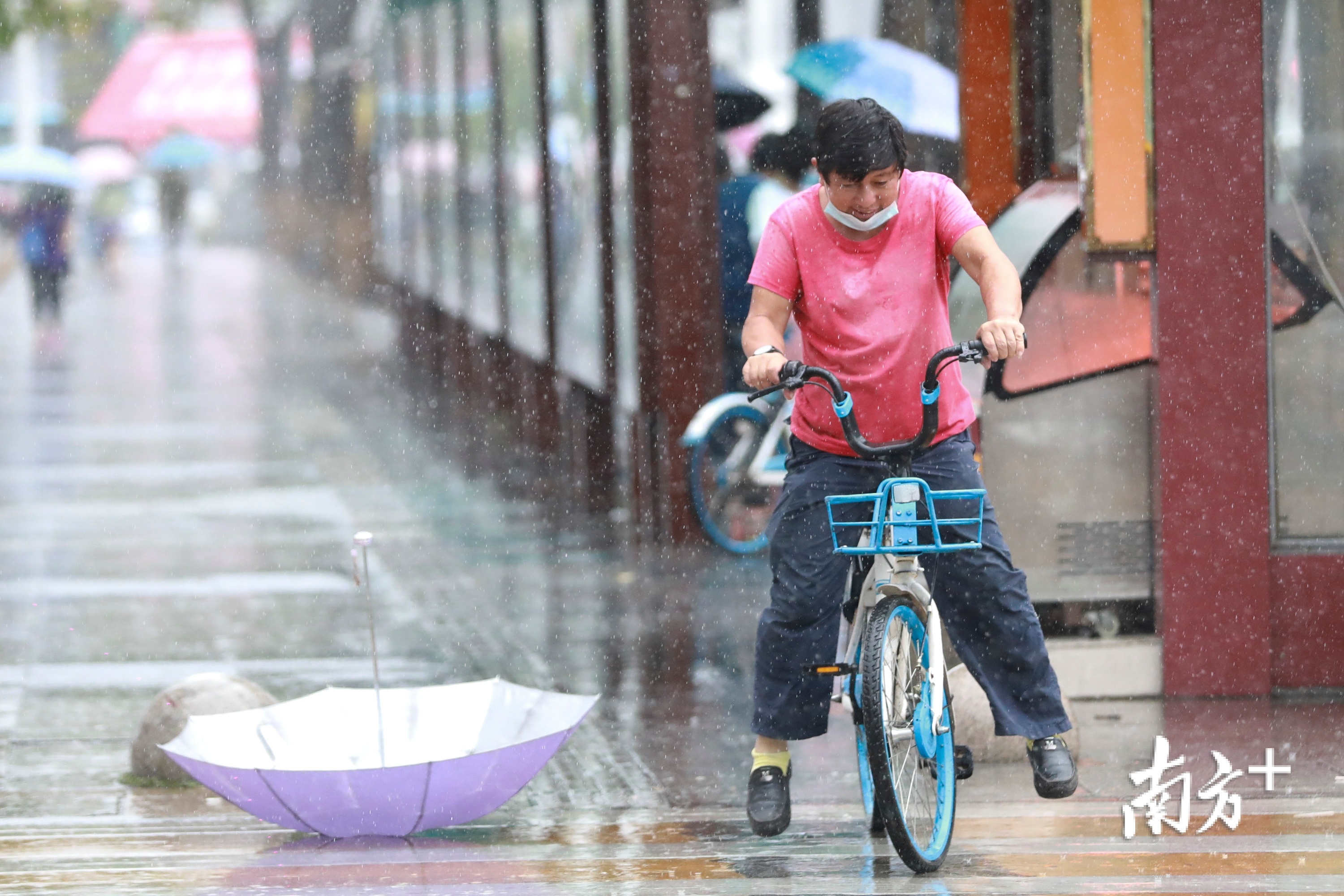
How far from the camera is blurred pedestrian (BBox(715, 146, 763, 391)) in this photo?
33.6ft

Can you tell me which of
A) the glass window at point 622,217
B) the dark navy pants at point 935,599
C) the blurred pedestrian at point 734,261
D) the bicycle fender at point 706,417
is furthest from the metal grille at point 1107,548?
the glass window at point 622,217

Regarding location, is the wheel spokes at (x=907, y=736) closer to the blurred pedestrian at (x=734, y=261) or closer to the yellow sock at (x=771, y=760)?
the yellow sock at (x=771, y=760)

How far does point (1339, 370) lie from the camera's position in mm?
6844

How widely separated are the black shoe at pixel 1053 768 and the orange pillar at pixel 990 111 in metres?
2.61

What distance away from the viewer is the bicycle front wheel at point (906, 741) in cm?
466

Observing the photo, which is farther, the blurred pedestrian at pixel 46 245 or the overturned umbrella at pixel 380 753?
the blurred pedestrian at pixel 46 245

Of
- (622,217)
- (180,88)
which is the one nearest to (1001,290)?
(622,217)

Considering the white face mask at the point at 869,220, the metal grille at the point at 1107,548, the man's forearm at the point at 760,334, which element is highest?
the white face mask at the point at 869,220

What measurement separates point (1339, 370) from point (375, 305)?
21502 millimetres

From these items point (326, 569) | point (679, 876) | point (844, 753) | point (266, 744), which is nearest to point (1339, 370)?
point (844, 753)

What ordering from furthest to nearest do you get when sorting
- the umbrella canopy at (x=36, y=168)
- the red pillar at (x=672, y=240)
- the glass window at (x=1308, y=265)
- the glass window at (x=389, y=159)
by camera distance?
the umbrella canopy at (x=36, y=168), the glass window at (x=389, y=159), the red pillar at (x=672, y=240), the glass window at (x=1308, y=265)

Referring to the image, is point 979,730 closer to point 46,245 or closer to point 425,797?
point 425,797

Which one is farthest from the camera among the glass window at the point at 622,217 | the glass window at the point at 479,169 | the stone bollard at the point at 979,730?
the glass window at the point at 479,169

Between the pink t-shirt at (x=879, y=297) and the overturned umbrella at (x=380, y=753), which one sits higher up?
the pink t-shirt at (x=879, y=297)
